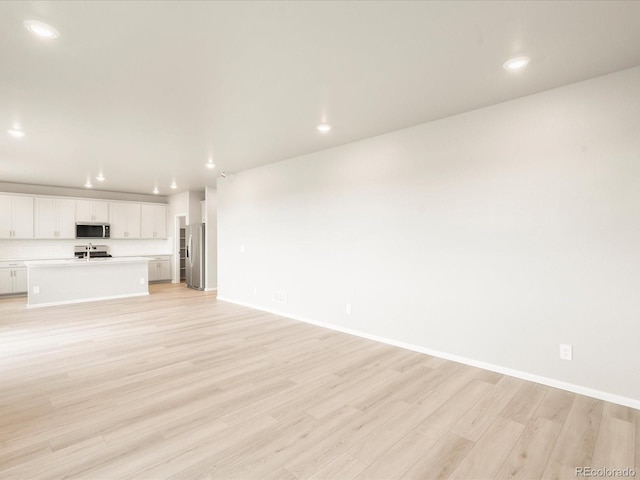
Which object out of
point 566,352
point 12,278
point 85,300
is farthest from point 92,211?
point 566,352

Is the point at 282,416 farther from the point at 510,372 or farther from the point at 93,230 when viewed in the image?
the point at 93,230

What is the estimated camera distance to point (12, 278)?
7.42 m

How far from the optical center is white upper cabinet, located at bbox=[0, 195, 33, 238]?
24.6 feet

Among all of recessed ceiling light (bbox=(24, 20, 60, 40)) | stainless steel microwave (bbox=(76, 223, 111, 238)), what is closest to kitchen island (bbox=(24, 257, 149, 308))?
stainless steel microwave (bbox=(76, 223, 111, 238))

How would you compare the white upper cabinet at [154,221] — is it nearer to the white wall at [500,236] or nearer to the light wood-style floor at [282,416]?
the light wood-style floor at [282,416]

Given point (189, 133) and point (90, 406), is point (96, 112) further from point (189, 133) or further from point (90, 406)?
point (90, 406)

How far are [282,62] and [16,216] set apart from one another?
8.45 metres

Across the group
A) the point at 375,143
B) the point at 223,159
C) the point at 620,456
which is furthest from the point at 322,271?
the point at 620,456

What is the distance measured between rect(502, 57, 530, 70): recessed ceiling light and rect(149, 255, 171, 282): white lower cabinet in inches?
374

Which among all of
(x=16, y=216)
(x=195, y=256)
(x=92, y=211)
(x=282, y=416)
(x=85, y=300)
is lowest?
(x=282, y=416)

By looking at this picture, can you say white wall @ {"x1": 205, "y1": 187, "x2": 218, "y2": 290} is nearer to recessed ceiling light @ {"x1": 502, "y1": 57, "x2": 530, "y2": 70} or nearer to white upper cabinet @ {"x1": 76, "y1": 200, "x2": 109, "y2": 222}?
white upper cabinet @ {"x1": 76, "y1": 200, "x2": 109, "y2": 222}

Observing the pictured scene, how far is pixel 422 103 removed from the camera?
3.24 m

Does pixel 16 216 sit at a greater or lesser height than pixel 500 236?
greater

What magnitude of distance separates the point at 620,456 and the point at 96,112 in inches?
200
